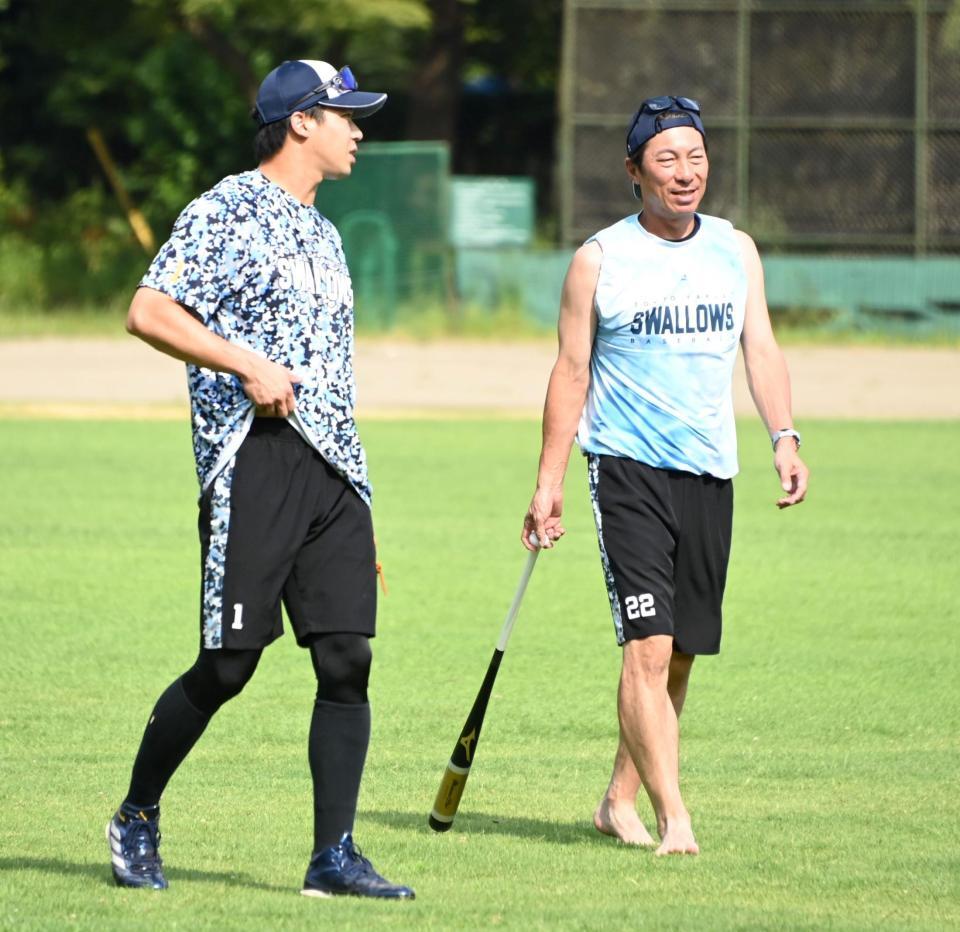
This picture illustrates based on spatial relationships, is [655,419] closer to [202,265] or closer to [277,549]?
[277,549]

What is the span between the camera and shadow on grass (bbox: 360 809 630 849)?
5699 millimetres

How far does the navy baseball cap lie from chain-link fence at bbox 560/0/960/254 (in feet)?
69.2

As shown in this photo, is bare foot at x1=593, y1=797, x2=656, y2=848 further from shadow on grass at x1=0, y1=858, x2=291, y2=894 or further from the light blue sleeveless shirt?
shadow on grass at x1=0, y1=858, x2=291, y2=894

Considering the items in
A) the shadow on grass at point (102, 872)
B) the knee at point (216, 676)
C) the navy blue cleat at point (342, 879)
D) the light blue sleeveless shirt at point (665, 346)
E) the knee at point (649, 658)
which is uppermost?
the light blue sleeveless shirt at point (665, 346)

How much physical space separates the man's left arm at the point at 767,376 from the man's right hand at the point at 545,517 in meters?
0.64

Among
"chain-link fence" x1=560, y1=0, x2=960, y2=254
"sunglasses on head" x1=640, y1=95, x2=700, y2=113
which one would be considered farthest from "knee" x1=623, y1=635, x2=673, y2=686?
"chain-link fence" x1=560, y1=0, x2=960, y2=254

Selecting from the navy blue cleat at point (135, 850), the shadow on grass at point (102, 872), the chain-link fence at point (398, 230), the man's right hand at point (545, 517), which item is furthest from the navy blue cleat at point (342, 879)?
the chain-link fence at point (398, 230)

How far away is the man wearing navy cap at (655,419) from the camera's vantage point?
5578mm

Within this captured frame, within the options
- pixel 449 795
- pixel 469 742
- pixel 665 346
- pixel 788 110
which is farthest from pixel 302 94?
pixel 788 110

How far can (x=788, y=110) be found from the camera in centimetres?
2623

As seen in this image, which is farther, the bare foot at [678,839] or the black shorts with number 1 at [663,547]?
the black shorts with number 1 at [663,547]

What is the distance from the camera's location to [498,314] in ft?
86.8

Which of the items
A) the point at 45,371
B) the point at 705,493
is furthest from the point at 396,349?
the point at 705,493

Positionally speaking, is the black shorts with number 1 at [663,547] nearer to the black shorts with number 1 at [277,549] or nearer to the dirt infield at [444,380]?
the black shorts with number 1 at [277,549]
